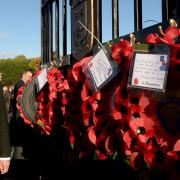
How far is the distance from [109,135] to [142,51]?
49 centimetres

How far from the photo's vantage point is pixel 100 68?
8.02 feet

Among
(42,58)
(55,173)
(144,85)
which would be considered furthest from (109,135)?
(42,58)

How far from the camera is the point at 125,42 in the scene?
2219 mm

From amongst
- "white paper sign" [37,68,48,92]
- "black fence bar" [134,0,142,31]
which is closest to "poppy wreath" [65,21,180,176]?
"black fence bar" [134,0,142,31]

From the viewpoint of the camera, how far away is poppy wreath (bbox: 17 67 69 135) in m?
3.40

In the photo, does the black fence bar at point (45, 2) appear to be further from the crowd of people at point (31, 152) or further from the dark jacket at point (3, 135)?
the dark jacket at point (3, 135)

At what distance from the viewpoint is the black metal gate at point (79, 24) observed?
2.64m

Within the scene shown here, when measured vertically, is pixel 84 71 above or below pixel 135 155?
above

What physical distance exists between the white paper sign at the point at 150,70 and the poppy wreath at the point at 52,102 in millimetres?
1224

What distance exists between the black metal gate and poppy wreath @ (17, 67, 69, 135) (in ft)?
1.03

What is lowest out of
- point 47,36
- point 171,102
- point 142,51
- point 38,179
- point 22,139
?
point 38,179

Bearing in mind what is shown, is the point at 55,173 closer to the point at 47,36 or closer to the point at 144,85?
the point at 47,36

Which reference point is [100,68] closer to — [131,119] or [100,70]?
[100,70]

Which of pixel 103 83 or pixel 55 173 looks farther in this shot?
pixel 55 173
